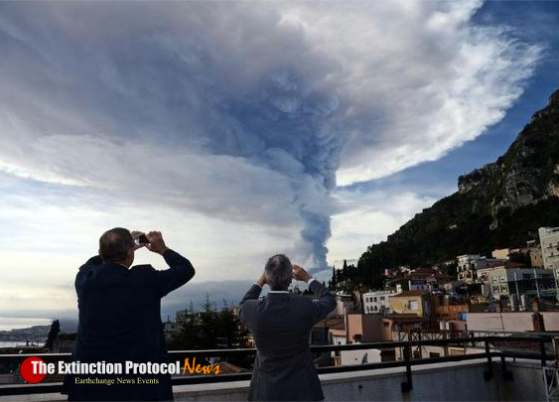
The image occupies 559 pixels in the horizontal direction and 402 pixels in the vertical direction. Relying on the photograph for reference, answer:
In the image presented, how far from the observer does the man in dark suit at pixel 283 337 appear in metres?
2.27

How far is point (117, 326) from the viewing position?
6.31 ft

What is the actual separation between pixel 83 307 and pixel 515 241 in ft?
356

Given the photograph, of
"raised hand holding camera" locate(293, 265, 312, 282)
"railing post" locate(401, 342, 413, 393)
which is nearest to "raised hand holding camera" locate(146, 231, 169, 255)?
"raised hand holding camera" locate(293, 265, 312, 282)

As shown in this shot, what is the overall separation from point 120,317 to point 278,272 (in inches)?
35.4

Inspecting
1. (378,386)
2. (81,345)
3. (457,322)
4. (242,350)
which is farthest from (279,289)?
(457,322)

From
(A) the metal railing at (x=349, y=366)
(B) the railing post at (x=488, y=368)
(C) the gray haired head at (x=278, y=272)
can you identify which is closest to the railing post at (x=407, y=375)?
(A) the metal railing at (x=349, y=366)

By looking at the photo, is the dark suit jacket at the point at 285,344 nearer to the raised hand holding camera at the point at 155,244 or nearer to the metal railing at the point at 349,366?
the raised hand holding camera at the point at 155,244

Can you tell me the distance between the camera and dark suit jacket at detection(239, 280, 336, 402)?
2273mm

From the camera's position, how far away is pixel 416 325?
1227 inches

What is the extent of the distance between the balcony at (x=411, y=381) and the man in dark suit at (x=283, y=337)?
0.90 metres

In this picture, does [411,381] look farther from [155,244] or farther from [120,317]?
[120,317]

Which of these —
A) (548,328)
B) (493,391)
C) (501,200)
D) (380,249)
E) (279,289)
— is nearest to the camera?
(279,289)

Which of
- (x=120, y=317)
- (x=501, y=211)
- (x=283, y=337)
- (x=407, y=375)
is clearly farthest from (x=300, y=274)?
A: (x=501, y=211)

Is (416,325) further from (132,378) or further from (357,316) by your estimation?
(132,378)
